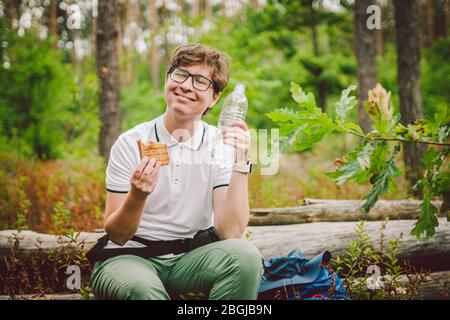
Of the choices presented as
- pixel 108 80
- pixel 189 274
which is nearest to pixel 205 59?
pixel 189 274

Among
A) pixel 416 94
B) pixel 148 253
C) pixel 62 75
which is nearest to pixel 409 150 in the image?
pixel 416 94

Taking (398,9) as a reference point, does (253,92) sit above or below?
below

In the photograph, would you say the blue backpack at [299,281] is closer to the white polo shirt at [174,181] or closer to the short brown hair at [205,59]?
the white polo shirt at [174,181]

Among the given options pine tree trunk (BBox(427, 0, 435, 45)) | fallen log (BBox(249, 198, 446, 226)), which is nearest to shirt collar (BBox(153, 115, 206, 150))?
fallen log (BBox(249, 198, 446, 226))

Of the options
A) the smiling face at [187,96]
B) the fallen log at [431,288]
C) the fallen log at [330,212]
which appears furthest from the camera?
the fallen log at [330,212]

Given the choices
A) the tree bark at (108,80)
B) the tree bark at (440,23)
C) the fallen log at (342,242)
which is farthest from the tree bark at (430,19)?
the fallen log at (342,242)

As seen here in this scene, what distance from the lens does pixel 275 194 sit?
19.5ft

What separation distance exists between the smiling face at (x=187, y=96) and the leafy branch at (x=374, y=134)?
0.55 m

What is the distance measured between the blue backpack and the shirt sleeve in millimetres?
1161

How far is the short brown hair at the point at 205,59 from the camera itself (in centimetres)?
256

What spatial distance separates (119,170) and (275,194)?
3.79m

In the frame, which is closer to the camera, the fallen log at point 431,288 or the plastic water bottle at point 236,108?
the plastic water bottle at point 236,108

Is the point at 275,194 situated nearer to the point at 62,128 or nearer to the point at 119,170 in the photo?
the point at 119,170

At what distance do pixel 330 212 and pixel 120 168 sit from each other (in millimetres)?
2374
